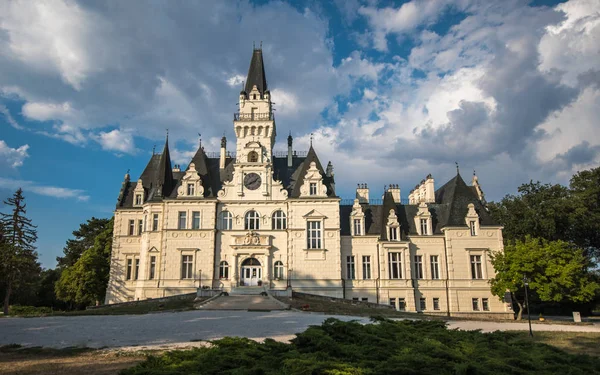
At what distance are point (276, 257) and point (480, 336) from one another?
108 ft

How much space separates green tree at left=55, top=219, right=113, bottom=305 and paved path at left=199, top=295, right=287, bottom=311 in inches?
801

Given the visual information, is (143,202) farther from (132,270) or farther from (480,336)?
(480,336)

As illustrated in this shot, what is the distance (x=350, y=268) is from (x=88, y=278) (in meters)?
28.0

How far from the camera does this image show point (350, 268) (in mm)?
45344

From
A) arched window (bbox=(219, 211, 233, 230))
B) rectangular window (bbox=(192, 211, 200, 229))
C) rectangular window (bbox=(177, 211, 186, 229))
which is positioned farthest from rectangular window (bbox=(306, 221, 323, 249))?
rectangular window (bbox=(177, 211, 186, 229))

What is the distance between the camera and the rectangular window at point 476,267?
4456 cm

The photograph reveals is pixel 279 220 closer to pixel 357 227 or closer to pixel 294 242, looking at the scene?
pixel 294 242

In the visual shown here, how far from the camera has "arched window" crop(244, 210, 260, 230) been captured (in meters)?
44.9

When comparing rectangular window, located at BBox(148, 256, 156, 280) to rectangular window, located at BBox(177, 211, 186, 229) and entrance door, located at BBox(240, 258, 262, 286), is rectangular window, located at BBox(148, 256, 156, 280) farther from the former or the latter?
entrance door, located at BBox(240, 258, 262, 286)

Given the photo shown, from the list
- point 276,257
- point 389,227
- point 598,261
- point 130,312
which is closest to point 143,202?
point 276,257

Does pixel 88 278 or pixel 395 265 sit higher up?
pixel 395 265

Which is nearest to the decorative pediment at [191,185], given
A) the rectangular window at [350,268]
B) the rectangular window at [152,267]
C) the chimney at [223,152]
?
the chimney at [223,152]

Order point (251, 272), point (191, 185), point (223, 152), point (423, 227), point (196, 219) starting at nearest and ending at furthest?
point (251, 272) → point (196, 219) → point (191, 185) → point (423, 227) → point (223, 152)

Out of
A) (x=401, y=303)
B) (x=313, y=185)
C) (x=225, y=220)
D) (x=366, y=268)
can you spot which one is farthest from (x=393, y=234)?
(x=225, y=220)
